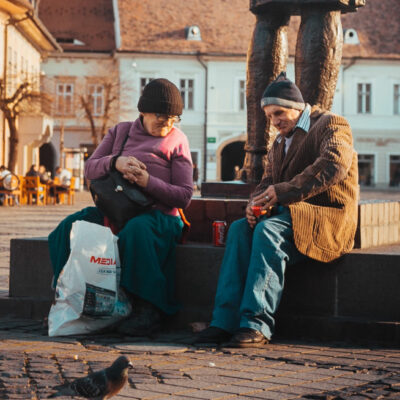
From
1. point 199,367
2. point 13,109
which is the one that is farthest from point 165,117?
point 13,109

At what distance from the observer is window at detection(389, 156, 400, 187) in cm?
4824

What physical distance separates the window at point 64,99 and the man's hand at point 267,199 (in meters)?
43.4

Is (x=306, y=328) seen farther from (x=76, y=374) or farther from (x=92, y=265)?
(x=76, y=374)

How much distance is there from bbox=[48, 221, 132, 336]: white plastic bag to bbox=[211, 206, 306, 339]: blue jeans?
59cm

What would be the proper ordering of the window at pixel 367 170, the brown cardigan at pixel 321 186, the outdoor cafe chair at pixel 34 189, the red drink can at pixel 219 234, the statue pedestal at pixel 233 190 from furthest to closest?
the window at pixel 367 170 < the outdoor cafe chair at pixel 34 189 < the statue pedestal at pixel 233 190 < the red drink can at pixel 219 234 < the brown cardigan at pixel 321 186

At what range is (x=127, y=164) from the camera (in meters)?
5.27

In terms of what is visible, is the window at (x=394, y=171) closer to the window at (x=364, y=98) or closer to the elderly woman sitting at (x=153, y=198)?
the window at (x=364, y=98)

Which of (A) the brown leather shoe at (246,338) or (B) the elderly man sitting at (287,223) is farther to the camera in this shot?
(B) the elderly man sitting at (287,223)

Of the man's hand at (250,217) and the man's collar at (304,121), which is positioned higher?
the man's collar at (304,121)

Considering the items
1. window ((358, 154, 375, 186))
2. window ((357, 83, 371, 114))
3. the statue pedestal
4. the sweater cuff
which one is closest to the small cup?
the sweater cuff

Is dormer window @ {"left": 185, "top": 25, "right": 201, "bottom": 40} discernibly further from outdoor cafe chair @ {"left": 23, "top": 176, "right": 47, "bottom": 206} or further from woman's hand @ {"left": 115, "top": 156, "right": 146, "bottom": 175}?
woman's hand @ {"left": 115, "top": 156, "right": 146, "bottom": 175}

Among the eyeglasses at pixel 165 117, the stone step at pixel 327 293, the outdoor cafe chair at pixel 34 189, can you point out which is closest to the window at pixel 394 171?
A: the outdoor cafe chair at pixel 34 189

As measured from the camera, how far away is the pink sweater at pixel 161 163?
533 centimetres

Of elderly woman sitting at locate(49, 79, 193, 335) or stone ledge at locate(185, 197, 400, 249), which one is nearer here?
elderly woman sitting at locate(49, 79, 193, 335)
